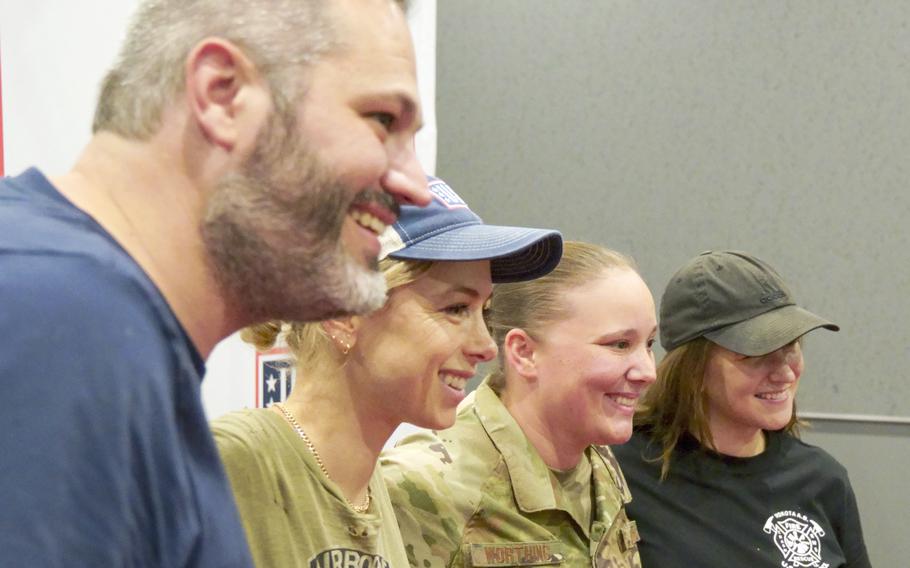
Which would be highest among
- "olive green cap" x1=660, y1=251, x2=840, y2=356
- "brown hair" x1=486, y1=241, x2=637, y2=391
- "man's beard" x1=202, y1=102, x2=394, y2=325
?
"man's beard" x1=202, y1=102, x2=394, y2=325

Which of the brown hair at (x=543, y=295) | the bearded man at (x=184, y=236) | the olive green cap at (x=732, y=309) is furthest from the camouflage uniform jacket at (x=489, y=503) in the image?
the bearded man at (x=184, y=236)

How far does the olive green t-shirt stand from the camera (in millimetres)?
1105

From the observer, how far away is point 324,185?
75 centimetres

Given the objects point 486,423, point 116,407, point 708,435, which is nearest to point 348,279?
point 116,407

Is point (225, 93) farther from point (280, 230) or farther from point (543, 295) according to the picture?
point (543, 295)

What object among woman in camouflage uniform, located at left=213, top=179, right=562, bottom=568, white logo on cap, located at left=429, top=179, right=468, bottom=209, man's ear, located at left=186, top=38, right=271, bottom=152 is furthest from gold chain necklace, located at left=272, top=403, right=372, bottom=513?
man's ear, located at left=186, top=38, right=271, bottom=152

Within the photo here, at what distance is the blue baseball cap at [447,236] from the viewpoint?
1.30 meters

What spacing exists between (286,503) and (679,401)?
127 centimetres

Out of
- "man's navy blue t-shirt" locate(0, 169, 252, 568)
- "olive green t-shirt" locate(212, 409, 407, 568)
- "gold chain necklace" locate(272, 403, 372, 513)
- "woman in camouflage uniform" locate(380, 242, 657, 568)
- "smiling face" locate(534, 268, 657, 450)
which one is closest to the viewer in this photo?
"man's navy blue t-shirt" locate(0, 169, 252, 568)

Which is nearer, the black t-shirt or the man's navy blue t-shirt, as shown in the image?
the man's navy blue t-shirt

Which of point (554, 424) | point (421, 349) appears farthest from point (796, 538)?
point (421, 349)

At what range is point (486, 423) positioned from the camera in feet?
5.68

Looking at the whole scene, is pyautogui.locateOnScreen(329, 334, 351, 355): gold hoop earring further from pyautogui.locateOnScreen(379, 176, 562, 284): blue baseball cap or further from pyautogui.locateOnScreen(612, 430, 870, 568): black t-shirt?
pyautogui.locateOnScreen(612, 430, 870, 568): black t-shirt

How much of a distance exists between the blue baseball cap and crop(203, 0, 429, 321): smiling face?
46 centimetres
